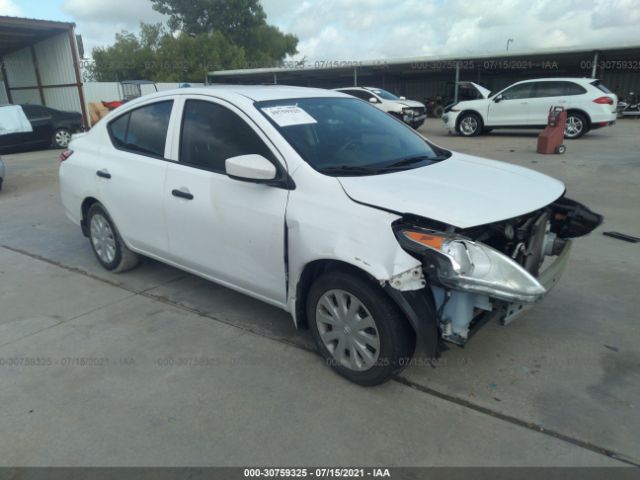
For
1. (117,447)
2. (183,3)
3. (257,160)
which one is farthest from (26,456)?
(183,3)

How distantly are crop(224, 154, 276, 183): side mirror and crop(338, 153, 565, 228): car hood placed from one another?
0.43 meters

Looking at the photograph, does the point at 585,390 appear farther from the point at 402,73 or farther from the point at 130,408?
the point at 402,73

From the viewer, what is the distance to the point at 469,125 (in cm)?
1537

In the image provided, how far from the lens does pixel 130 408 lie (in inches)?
107

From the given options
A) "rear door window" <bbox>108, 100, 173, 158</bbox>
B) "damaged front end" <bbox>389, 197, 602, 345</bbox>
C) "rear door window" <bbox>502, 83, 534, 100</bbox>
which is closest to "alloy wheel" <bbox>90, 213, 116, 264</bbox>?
"rear door window" <bbox>108, 100, 173, 158</bbox>

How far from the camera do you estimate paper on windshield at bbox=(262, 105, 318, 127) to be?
3180 millimetres

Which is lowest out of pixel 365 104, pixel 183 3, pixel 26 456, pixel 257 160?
pixel 26 456

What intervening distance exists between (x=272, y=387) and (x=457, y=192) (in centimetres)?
155

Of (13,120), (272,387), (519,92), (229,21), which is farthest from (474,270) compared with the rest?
(229,21)

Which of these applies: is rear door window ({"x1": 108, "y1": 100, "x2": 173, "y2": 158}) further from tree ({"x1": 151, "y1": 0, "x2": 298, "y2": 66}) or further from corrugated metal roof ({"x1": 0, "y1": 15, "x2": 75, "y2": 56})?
tree ({"x1": 151, "y1": 0, "x2": 298, "y2": 66})

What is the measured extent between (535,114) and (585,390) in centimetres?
1286

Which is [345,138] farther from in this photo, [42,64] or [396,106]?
[42,64]

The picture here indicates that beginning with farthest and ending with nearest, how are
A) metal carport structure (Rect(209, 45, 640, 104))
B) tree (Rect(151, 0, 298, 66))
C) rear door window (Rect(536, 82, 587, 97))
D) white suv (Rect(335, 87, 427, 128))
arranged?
tree (Rect(151, 0, 298, 66)), metal carport structure (Rect(209, 45, 640, 104)), white suv (Rect(335, 87, 427, 128)), rear door window (Rect(536, 82, 587, 97))

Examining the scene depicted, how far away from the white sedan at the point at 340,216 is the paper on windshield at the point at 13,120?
11.9 metres
